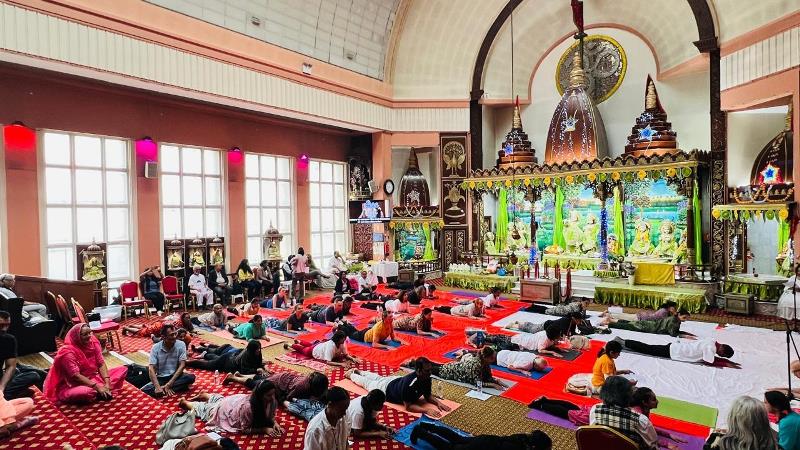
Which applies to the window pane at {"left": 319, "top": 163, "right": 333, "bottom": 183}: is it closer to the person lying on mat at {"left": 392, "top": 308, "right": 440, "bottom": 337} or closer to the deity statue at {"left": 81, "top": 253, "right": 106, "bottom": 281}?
the deity statue at {"left": 81, "top": 253, "right": 106, "bottom": 281}

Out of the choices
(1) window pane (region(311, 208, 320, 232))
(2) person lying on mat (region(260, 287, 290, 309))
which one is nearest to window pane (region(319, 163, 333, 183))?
(1) window pane (region(311, 208, 320, 232))

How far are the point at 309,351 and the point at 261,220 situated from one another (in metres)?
6.83

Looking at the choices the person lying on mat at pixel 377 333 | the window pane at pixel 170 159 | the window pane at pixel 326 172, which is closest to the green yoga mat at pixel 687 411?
the person lying on mat at pixel 377 333

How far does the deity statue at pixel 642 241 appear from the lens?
39.9 ft

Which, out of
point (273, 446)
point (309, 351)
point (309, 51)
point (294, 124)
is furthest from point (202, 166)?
point (273, 446)

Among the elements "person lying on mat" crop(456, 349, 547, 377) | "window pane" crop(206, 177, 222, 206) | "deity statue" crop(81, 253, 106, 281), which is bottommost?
"person lying on mat" crop(456, 349, 547, 377)

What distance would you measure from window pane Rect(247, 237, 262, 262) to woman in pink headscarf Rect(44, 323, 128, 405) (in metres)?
7.62

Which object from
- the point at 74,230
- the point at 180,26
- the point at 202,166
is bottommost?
the point at 74,230

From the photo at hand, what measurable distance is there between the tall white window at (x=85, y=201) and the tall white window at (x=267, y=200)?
3.00m

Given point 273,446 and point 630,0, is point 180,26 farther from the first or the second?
point 630,0

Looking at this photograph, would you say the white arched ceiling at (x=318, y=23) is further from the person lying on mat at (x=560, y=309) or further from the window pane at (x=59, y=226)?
the person lying on mat at (x=560, y=309)

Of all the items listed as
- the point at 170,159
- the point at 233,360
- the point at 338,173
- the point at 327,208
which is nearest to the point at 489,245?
the point at 327,208

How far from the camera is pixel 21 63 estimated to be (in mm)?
7715

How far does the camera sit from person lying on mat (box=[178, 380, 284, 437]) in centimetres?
425
